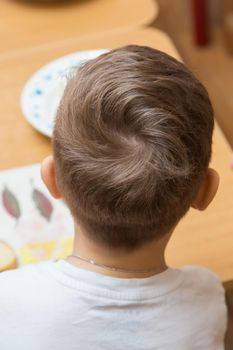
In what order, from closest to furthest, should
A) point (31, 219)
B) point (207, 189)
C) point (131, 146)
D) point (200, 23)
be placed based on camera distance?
point (131, 146), point (207, 189), point (31, 219), point (200, 23)

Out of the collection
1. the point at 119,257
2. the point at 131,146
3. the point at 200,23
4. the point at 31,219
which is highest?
the point at 131,146

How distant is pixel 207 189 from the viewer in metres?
0.79

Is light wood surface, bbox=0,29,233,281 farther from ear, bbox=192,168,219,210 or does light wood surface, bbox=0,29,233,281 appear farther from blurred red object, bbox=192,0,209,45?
blurred red object, bbox=192,0,209,45

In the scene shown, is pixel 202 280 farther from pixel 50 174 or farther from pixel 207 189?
pixel 50 174

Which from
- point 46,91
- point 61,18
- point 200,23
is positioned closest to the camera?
point 46,91

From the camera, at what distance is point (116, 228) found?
2.36 feet

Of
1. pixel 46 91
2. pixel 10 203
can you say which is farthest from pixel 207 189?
pixel 46 91

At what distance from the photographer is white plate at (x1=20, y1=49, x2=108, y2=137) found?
1154 millimetres

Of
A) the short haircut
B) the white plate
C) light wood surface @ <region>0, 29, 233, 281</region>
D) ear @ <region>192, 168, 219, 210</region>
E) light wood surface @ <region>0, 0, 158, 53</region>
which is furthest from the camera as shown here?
light wood surface @ <region>0, 0, 158, 53</region>

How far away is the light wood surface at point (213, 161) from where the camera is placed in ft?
3.13

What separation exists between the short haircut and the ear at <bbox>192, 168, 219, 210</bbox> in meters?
0.03

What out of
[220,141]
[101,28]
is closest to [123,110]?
[220,141]

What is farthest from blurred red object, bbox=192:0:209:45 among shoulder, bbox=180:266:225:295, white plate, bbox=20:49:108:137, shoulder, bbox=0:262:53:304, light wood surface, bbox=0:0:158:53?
shoulder, bbox=0:262:53:304

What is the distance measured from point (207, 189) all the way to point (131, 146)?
16 cm
